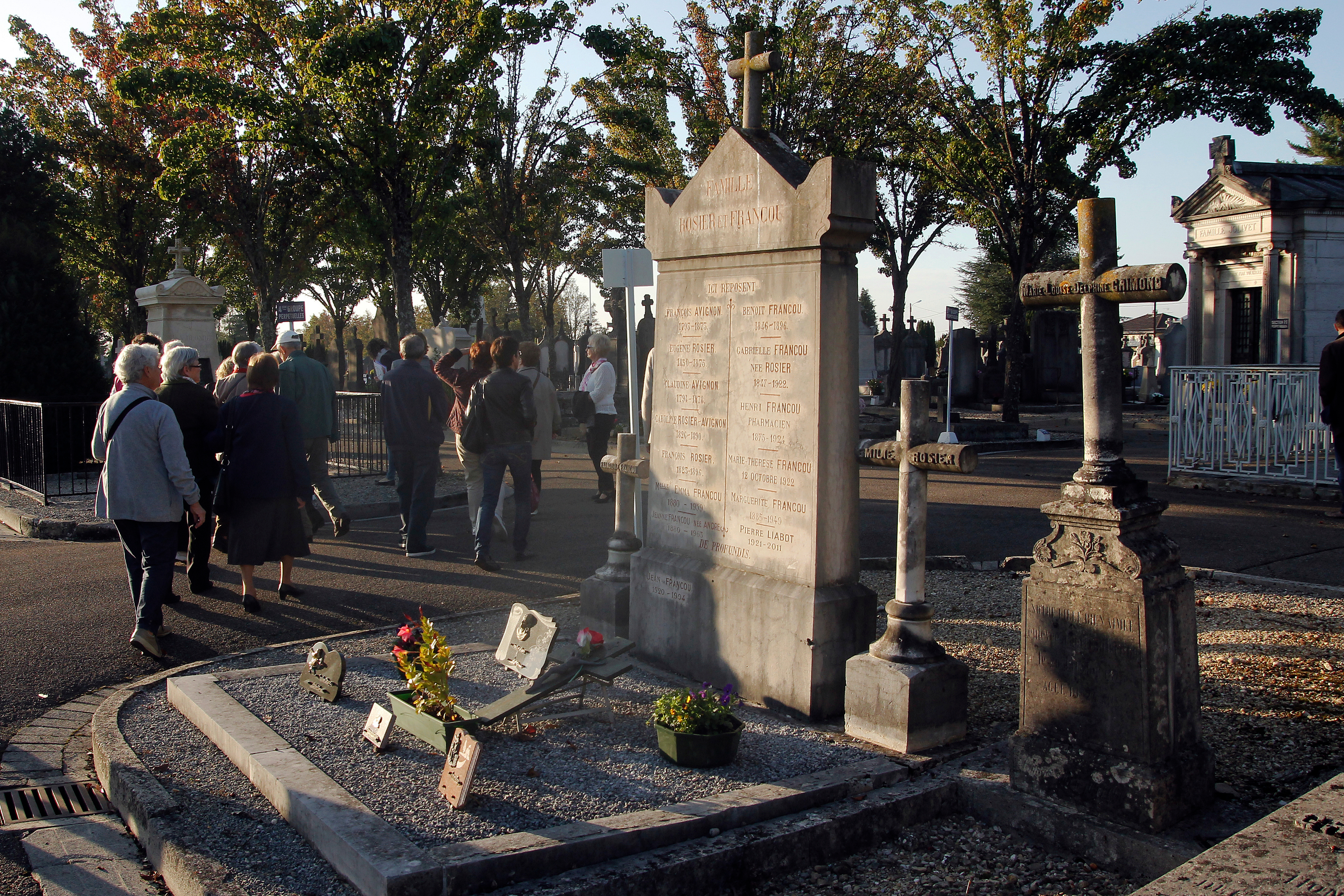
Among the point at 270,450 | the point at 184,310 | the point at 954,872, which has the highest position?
the point at 184,310

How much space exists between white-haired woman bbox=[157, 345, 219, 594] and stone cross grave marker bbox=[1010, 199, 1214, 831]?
6.44m

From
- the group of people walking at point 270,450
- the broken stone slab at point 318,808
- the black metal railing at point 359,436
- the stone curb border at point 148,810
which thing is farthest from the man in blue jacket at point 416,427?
the black metal railing at point 359,436

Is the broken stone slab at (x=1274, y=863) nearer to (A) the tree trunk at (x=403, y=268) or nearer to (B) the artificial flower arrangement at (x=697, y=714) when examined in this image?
(B) the artificial flower arrangement at (x=697, y=714)

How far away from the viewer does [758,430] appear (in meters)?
5.28

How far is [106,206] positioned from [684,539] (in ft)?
97.4

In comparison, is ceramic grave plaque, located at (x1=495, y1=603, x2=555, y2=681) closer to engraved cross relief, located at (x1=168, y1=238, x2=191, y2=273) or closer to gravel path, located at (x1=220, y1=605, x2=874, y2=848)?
gravel path, located at (x1=220, y1=605, x2=874, y2=848)

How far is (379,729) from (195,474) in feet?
15.6

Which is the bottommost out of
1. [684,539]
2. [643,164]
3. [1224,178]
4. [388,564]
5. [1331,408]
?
[388,564]

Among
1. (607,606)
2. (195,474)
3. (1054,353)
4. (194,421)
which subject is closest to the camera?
(607,606)

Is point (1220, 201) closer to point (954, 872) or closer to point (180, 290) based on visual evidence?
point (180, 290)

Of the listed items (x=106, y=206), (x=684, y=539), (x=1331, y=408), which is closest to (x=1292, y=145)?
(x=1331, y=408)

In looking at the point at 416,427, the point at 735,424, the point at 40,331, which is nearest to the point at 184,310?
the point at 40,331

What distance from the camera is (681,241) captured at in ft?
19.0

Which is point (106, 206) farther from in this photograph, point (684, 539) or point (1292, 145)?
point (1292, 145)
